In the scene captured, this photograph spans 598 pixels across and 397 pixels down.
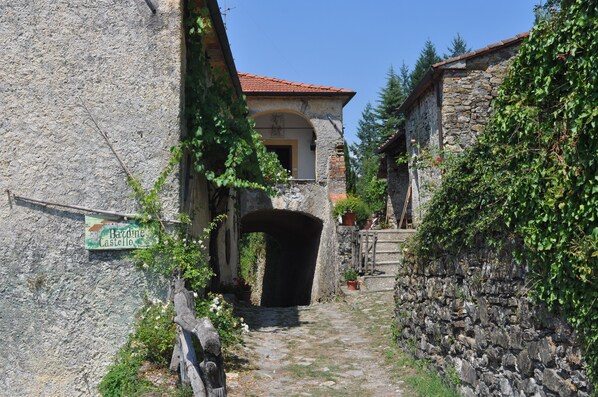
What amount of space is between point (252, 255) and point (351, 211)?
13.6m

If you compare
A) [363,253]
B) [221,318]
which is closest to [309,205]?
[363,253]

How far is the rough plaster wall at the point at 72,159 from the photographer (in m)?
6.36

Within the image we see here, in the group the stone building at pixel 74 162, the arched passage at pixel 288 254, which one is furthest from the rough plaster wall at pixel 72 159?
the arched passage at pixel 288 254

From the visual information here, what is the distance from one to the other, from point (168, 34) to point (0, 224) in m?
2.80

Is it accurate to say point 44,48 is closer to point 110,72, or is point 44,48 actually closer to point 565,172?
point 110,72

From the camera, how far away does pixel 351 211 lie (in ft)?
45.7

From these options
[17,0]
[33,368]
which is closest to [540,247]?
[33,368]

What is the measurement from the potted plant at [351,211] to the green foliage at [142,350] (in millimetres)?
8045

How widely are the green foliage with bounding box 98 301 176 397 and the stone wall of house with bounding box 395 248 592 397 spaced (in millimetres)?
2791

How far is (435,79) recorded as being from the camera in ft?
42.5

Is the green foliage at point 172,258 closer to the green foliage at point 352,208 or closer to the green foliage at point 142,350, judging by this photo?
the green foliage at point 142,350

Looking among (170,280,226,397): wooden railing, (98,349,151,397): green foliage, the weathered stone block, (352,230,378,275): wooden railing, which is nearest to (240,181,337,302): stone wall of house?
(352,230,378,275): wooden railing

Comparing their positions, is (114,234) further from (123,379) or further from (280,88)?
(280,88)

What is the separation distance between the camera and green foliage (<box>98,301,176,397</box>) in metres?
5.93
